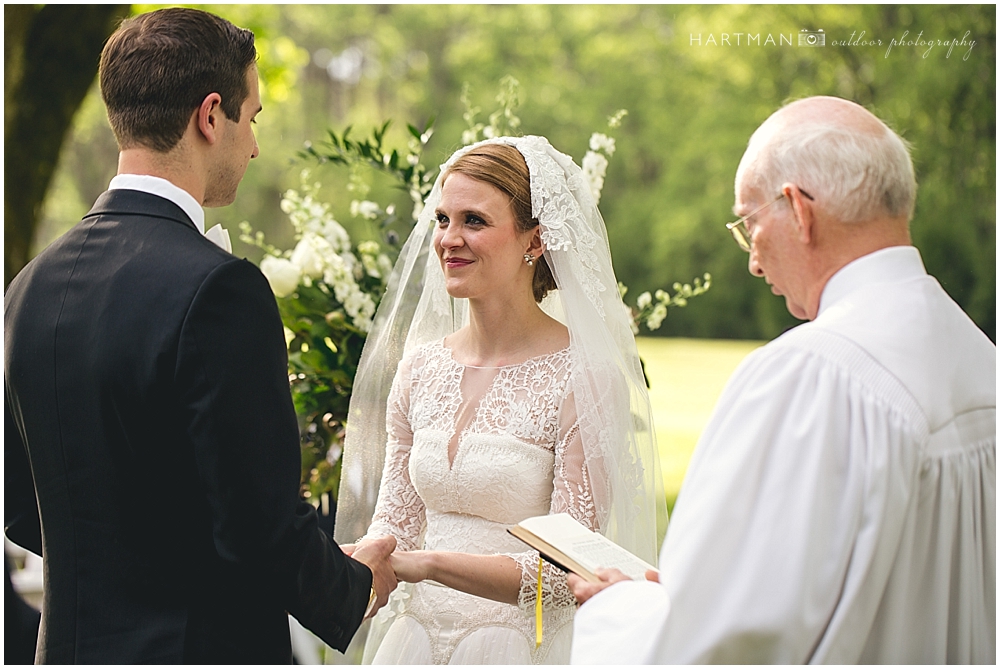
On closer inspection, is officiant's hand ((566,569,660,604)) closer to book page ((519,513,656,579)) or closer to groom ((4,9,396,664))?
book page ((519,513,656,579))

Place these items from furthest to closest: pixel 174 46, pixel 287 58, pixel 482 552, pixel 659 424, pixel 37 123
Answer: pixel 659 424 → pixel 287 58 → pixel 37 123 → pixel 482 552 → pixel 174 46

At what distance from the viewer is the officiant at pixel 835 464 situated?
1616 mm

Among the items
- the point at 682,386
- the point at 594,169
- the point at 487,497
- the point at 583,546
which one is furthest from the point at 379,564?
the point at 682,386

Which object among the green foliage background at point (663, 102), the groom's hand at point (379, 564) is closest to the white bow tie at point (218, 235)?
the groom's hand at point (379, 564)

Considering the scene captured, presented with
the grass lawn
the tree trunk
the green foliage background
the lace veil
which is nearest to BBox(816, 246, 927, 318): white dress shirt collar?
the lace veil

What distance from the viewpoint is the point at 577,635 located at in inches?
74.9

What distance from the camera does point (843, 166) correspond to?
181cm

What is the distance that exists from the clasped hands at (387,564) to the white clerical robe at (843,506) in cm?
95

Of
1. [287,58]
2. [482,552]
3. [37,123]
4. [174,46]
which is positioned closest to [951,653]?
[482,552]

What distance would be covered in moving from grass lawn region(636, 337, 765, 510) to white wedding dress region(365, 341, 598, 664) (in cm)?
730

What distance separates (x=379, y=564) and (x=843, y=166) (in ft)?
5.59

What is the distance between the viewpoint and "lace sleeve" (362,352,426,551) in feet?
9.89

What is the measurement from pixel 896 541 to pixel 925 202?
64.5 feet

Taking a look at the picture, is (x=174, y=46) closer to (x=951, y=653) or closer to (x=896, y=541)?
(x=896, y=541)
